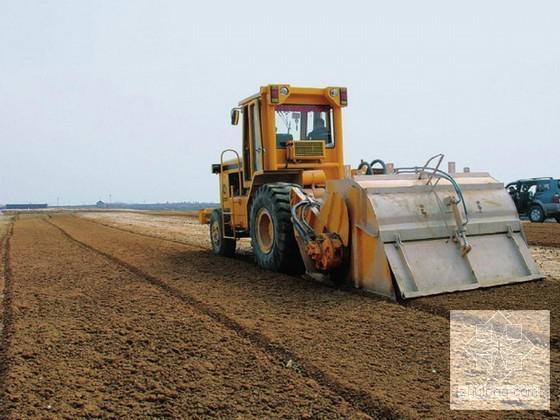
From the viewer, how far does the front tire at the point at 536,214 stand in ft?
61.5

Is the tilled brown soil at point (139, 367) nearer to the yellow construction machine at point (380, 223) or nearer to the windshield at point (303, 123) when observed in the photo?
the yellow construction machine at point (380, 223)

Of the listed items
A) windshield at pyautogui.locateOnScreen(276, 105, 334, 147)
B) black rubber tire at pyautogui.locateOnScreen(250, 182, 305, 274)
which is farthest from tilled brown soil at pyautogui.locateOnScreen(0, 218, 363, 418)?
windshield at pyautogui.locateOnScreen(276, 105, 334, 147)

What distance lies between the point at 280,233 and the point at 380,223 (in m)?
1.66

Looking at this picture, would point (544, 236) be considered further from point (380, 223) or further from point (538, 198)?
point (380, 223)

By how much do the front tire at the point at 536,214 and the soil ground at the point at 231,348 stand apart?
13.2 metres

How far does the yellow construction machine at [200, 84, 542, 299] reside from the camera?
5855mm

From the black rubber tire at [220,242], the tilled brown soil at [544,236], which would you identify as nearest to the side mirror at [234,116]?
the black rubber tire at [220,242]

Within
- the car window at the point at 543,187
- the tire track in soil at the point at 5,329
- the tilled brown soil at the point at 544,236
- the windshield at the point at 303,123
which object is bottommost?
the tilled brown soil at the point at 544,236

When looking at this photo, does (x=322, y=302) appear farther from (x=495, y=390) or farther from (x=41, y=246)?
(x=41, y=246)

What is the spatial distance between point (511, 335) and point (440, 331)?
1.77 ft

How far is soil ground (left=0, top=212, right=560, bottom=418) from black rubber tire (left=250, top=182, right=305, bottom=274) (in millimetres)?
374

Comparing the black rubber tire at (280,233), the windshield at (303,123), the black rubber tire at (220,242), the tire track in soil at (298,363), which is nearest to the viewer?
the tire track in soil at (298,363)

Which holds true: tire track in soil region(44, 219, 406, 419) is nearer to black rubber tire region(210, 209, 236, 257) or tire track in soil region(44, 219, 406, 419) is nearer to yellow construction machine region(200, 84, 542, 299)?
yellow construction machine region(200, 84, 542, 299)

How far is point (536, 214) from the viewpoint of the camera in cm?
1895
